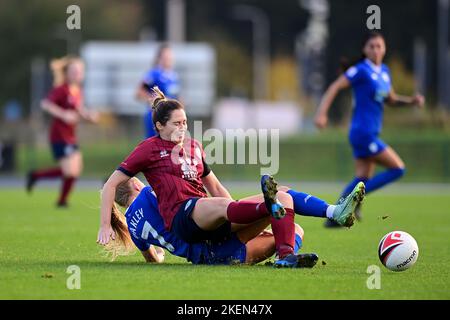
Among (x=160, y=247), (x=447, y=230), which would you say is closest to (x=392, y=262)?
(x=160, y=247)

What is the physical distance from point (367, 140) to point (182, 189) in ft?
20.2

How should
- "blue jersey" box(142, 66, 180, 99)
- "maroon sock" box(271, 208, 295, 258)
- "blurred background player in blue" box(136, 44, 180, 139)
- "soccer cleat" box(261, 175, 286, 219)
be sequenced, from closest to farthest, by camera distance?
"soccer cleat" box(261, 175, 286, 219), "maroon sock" box(271, 208, 295, 258), "blurred background player in blue" box(136, 44, 180, 139), "blue jersey" box(142, 66, 180, 99)

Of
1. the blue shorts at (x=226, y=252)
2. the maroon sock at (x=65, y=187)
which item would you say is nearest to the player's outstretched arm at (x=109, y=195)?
the blue shorts at (x=226, y=252)

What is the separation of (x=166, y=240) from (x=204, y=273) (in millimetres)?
632

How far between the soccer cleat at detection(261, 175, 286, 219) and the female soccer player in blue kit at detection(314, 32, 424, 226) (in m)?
6.31

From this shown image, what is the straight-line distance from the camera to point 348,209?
886cm

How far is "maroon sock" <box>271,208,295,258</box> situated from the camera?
353 inches

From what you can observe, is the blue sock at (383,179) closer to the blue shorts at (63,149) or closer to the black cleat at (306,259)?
the black cleat at (306,259)

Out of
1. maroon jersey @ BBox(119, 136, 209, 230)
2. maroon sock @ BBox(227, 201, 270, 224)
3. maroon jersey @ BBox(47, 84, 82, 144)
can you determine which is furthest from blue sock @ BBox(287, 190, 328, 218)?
maroon jersey @ BBox(47, 84, 82, 144)

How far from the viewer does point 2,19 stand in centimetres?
6756

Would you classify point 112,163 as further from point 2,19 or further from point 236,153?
point 2,19

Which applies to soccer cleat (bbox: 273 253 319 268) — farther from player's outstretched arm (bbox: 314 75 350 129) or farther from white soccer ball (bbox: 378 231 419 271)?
player's outstretched arm (bbox: 314 75 350 129)

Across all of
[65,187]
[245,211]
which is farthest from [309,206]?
[65,187]

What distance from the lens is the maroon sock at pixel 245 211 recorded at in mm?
8914
